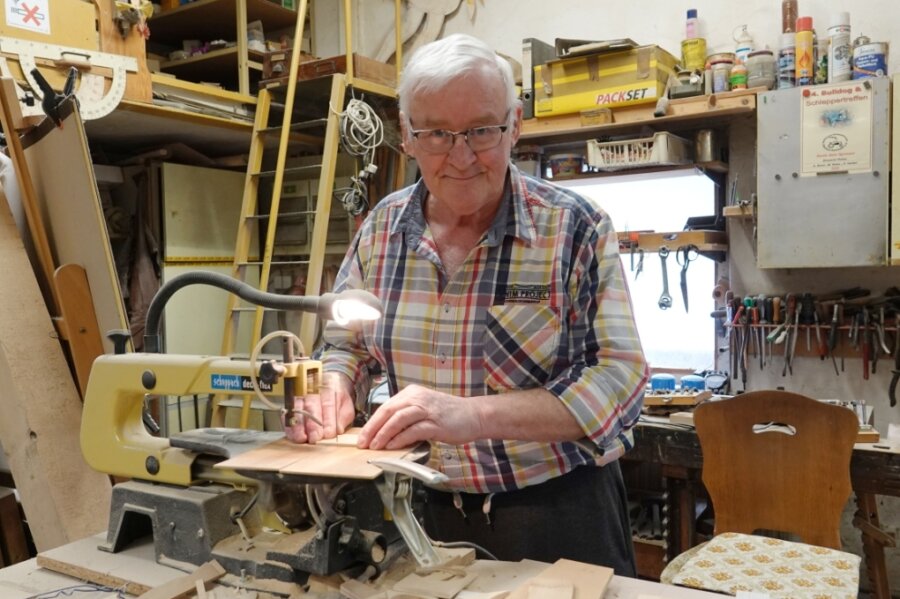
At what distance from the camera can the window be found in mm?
3283

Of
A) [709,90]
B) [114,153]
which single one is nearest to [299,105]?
[114,153]

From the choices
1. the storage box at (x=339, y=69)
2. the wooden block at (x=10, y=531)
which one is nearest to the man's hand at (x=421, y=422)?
the wooden block at (x=10, y=531)

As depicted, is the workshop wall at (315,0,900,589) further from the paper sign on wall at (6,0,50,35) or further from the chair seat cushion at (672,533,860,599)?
the paper sign on wall at (6,0,50,35)

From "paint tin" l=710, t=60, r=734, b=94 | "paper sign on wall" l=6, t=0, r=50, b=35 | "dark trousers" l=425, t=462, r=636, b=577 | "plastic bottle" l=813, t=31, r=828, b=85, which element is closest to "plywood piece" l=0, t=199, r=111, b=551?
"paper sign on wall" l=6, t=0, r=50, b=35

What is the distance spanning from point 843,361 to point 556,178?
1467mm

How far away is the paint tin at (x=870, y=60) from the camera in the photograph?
8.62 ft

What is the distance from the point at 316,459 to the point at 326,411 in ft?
0.63

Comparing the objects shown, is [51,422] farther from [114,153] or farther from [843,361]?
[843,361]

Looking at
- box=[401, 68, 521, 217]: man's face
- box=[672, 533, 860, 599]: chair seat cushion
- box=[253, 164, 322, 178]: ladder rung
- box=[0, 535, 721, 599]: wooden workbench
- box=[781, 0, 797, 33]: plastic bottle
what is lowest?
box=[672, 533, 860, 599]: chair seat cushion

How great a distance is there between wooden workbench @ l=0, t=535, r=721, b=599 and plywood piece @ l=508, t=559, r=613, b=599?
26mm

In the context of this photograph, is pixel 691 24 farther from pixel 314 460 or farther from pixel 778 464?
pixel 314 460

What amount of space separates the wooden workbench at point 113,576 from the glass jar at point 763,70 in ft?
7.66

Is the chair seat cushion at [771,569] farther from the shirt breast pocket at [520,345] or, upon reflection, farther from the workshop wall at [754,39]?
the workshop wall at [754,39]

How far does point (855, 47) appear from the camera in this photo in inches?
106
